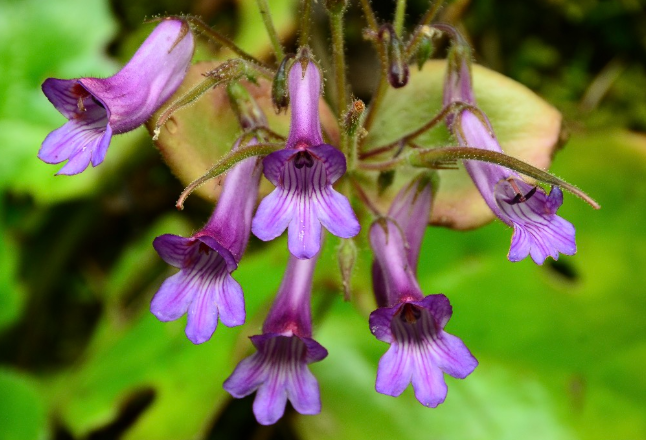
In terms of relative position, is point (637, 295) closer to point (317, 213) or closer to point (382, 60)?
point (382, 60)

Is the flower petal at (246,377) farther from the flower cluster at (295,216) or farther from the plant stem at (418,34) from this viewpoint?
the plant stem at (418,34)

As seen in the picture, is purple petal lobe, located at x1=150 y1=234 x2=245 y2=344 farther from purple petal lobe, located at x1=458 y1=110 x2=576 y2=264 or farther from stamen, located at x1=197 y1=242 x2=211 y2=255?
purple petal lobe, located at x1=458 y1=110 x2=576 y2=264

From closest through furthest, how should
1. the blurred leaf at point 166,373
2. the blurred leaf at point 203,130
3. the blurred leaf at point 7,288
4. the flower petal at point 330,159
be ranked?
the flower petal at point 330,159 < the blurred leaf at point 203,130 < the blurred leaf at point 166,373 < the blurred leaf at point 7,288

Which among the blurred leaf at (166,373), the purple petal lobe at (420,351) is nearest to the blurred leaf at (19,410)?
the blurred leaf at (166,373)

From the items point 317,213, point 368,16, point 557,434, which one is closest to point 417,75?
point 368,16

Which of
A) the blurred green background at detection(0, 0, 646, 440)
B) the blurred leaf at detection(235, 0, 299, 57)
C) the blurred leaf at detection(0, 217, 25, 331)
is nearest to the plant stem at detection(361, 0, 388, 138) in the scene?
the blurred green background at detection(0, 0, 646, 440)

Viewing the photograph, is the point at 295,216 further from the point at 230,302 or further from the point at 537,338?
the point at 537,338

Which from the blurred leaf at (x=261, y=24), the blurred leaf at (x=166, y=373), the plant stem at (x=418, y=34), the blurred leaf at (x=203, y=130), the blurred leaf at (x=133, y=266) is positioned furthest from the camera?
the blurred leaf at (x=133, y=266)
